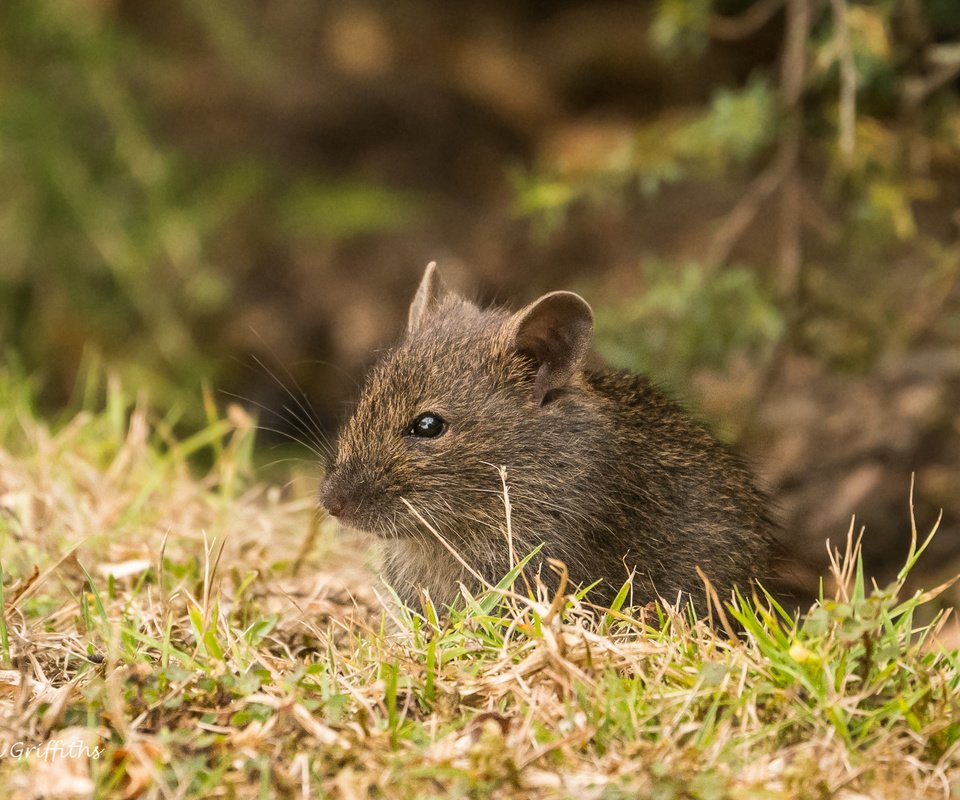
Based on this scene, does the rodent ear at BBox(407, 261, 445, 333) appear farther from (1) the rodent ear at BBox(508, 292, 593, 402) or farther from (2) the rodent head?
(1) the rodent ear at BBox(508, 292, 593, 402)

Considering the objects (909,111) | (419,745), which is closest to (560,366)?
(419,745)

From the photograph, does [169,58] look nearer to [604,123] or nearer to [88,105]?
[88,105]

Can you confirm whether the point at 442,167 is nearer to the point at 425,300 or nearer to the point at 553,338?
the point at 425,300

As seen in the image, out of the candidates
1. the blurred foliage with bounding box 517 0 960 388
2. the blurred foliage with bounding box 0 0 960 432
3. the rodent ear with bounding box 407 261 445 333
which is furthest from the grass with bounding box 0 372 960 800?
the blurred foliage with bounding box 0 0 960 432

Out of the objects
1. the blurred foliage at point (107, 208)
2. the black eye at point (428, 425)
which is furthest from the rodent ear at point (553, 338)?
the blurred foliage at point (107, 208)

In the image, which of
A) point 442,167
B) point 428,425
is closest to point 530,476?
point 428,425
